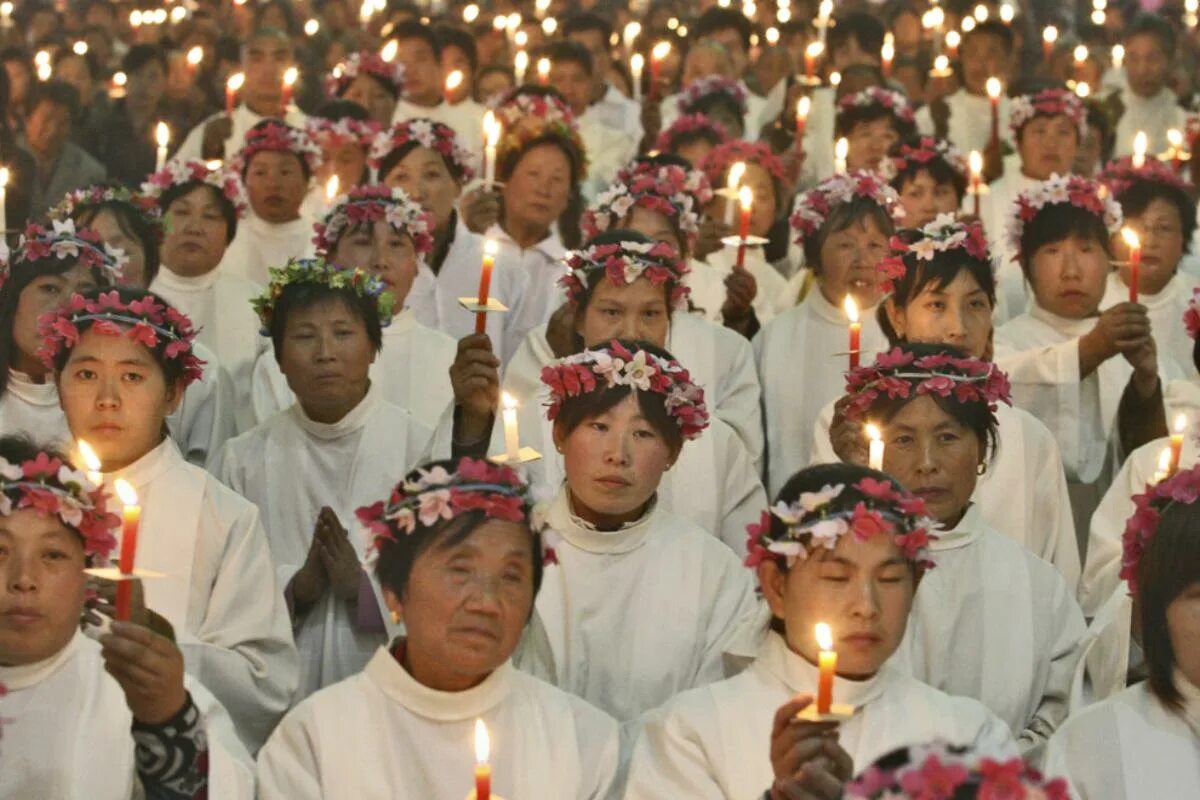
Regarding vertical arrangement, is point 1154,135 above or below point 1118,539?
above

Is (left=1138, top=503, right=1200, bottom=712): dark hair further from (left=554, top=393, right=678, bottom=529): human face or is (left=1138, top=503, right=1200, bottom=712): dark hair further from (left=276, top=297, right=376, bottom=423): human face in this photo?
(left=276, top=297, right=376, bottom=423): human face

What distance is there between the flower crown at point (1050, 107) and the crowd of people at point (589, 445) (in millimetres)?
24

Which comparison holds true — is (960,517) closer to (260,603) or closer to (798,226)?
(260,603)

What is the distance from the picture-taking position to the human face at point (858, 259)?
1005 cm

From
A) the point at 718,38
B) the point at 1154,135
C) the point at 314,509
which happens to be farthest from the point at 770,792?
the point at 718,38

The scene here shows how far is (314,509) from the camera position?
848 centimetres

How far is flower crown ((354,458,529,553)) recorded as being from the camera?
6051mm

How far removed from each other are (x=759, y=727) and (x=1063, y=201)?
424cm

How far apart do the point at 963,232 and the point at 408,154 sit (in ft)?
12.1

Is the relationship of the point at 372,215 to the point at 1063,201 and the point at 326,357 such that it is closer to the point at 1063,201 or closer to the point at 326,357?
the point at 326,357

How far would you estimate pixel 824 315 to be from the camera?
1020 centimetres

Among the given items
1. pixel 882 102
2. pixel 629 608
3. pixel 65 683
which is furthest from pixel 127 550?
pixel 882 102

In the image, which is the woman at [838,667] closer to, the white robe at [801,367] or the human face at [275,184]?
the white robe at [801,367]

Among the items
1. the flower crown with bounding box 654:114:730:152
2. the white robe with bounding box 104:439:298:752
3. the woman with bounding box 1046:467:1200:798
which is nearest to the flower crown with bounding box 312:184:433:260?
the white robe with bounding box 104:439:298:752
